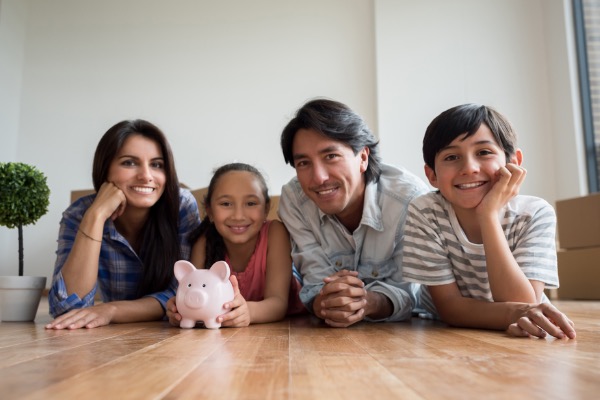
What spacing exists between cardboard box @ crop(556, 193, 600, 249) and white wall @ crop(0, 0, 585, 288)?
0.88 meters

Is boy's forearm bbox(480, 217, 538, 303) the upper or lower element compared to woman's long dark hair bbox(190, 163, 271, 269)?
lower

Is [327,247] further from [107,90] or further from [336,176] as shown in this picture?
[107,90]

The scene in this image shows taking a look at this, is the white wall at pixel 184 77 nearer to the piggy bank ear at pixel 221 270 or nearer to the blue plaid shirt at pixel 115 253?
the blue plaid shirt at pixel 115 253

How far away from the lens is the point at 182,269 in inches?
49.0

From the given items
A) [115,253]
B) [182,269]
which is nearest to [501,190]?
[182,269]

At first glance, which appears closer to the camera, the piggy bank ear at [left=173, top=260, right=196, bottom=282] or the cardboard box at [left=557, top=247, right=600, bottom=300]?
the piggy bank ear at [left=173, top=260, right=196, bottom=282]

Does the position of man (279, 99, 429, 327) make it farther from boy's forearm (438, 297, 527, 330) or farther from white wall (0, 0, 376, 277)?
white wall (0, 0, 376, 277)

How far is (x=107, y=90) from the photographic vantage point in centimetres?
414

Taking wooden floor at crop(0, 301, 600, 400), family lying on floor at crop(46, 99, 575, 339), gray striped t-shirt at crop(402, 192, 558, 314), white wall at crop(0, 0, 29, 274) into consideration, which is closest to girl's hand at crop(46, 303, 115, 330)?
family lying on floor at crop(46, 99, 575, 339)

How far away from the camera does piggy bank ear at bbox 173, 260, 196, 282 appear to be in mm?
1235

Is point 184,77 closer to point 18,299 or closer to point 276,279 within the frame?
point 18,299

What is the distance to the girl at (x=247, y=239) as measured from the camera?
58.4 inches

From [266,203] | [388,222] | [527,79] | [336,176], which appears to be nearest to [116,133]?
[266,203]

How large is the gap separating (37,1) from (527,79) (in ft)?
12.8
